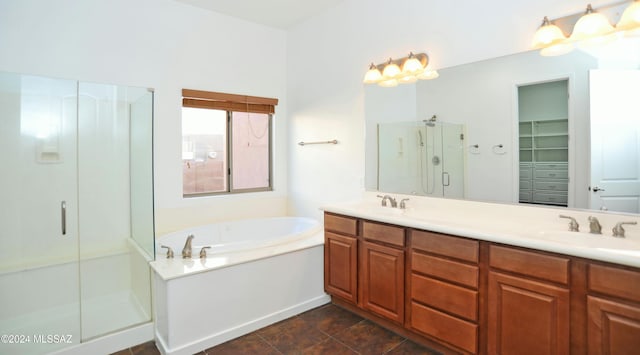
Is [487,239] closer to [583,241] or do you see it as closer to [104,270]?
[583,241]

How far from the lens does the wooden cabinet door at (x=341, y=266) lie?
2.62 m

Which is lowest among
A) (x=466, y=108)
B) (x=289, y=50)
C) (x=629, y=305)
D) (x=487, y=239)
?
(x=629, y=305)

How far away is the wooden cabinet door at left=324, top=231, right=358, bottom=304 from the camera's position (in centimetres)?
262

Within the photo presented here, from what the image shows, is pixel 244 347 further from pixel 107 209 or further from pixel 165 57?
pixel 165 57

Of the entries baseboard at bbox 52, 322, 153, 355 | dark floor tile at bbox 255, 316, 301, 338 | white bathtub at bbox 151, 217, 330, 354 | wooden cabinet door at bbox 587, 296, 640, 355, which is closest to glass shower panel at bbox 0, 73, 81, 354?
baseboard at bbox 52, 322, 153, 355

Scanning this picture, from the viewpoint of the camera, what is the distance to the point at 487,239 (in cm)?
180

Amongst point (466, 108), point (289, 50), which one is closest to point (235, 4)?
point (289, 50)

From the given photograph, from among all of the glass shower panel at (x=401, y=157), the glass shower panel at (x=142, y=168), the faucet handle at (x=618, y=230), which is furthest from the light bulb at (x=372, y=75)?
the faucet handle at (x=618, y=230)

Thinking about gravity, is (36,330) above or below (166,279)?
below

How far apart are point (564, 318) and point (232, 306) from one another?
1.95m

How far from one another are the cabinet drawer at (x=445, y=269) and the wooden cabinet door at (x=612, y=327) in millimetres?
519

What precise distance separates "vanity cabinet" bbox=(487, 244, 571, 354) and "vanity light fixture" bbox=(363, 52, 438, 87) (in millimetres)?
1479

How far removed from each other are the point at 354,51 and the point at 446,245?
206 centimetres

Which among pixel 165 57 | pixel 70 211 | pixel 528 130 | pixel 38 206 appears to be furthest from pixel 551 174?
pixel 38 206
